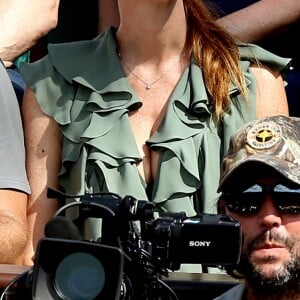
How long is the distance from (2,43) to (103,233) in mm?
1713

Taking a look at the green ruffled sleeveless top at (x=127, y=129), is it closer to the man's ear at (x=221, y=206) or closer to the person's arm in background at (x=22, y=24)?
the person's arm in background at (x=22, y=24)

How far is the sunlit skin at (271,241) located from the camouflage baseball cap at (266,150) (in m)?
0.08

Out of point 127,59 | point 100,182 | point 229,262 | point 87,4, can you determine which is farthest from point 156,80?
point 229,262

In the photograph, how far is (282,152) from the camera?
7.52ft

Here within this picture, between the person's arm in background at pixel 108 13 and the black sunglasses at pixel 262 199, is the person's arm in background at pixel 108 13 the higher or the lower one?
the higher one

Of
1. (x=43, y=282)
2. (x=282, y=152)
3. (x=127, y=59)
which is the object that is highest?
(x=127, y=59)

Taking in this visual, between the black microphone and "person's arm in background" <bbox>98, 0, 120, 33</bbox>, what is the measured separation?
1.83 m

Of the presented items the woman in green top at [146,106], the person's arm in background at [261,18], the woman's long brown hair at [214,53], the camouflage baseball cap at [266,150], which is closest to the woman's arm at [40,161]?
the woman in green top at [146,106]

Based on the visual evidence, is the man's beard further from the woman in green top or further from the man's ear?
the woman in green top

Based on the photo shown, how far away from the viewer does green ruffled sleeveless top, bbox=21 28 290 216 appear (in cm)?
294

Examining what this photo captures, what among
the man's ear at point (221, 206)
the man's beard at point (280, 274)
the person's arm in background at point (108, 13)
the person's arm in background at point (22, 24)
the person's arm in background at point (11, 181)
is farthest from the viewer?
the person's arm in background at point (108, 13)

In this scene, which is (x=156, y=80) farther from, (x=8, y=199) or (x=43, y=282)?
(x=43, y=282)

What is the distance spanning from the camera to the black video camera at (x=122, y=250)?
69.8 inches

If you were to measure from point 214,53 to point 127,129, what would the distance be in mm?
343
